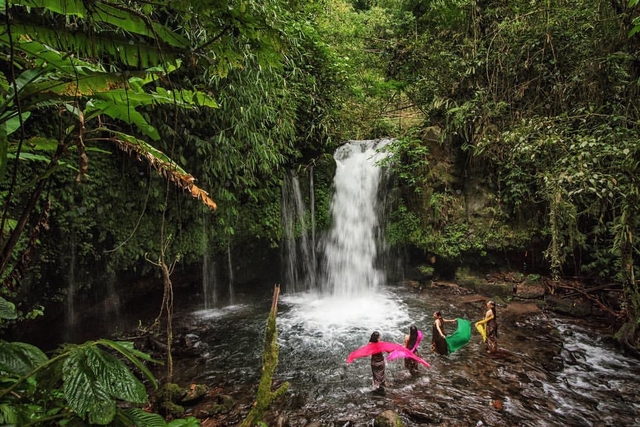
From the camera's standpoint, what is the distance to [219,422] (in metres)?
3.88

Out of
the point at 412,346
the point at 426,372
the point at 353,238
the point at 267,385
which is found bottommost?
the point at 426,372

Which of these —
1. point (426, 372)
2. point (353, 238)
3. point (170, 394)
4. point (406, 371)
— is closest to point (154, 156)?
point (170, 394)

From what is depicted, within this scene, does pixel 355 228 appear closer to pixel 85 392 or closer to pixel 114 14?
pixel 114 14

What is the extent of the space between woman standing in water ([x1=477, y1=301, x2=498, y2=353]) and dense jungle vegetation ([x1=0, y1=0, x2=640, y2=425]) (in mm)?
2073

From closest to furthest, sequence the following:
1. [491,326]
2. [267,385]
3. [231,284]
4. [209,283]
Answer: [267,385] < [491,326] < [209,283] < [231,284]

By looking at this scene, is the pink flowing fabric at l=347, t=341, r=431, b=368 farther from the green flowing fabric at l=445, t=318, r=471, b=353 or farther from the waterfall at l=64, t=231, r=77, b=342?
the waterfall at l=64, t=231, r=77, b=342

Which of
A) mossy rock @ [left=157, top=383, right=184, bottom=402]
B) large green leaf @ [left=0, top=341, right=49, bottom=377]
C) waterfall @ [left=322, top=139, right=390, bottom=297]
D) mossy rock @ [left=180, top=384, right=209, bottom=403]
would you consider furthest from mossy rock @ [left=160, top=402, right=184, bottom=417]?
Answer: waterfall @ [left=322, top=139, right=390, bottom=297]

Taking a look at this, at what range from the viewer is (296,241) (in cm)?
999

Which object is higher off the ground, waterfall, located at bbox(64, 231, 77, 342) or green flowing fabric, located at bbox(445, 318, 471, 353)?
waterfall, located at bbox(64, 231, 77, 342)

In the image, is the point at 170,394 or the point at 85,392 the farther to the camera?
the point at 170,394

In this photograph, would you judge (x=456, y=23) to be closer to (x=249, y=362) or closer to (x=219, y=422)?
(x=249, y=362)

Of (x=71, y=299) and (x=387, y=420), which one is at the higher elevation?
(x=71, y=299)

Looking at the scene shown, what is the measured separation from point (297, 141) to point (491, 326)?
7069mm

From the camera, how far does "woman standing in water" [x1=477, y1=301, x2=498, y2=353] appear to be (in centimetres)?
548
